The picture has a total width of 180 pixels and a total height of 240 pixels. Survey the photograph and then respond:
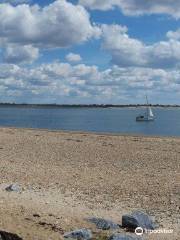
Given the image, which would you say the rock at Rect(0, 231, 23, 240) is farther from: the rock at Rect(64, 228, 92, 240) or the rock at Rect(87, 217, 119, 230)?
the rock at Rect(87, 217, 119, 230)

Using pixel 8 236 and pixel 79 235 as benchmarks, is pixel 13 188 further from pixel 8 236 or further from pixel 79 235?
pixel 8 236

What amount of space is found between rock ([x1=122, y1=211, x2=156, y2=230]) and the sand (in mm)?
422

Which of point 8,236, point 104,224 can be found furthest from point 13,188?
point 8,236

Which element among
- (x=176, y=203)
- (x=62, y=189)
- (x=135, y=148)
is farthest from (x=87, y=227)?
(x=135, y=148)

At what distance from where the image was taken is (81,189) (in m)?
15.7

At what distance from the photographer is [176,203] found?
1374cm

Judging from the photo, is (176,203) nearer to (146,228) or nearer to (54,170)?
(146,228)

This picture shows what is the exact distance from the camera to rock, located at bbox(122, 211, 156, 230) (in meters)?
11.0

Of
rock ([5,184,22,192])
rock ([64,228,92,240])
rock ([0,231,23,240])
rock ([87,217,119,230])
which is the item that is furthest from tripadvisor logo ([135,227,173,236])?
rock ([5,184,22,192])

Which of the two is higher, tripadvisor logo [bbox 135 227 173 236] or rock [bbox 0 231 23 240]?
rock [bbox 0 231 23 240]

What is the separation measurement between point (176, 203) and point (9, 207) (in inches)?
176

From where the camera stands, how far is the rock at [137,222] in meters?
11.0

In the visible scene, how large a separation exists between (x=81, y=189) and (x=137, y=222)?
489 cm

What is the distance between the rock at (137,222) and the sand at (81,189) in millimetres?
422
